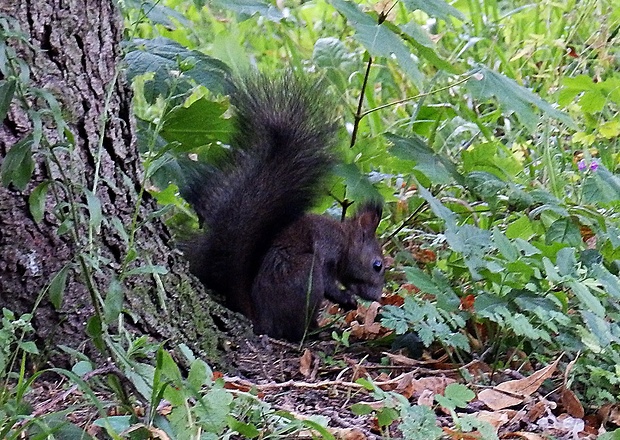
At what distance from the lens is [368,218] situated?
9.53 feet

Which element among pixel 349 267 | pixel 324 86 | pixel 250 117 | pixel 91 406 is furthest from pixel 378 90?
pixel 91 406

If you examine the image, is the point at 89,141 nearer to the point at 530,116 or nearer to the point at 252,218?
the point at 252,218

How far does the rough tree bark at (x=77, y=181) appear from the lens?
1521mm

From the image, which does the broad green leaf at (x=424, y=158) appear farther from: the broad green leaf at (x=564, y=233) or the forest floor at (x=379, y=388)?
the forest floor at (x=379, y=388)

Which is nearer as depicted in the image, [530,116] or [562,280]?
[562,280]

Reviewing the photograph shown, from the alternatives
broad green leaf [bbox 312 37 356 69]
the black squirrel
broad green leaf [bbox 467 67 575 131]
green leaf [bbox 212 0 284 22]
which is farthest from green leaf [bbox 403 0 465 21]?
broad green leaf [bbox 312 37 356 69]

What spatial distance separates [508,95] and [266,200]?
2.32ft

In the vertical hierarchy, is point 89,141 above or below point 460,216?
above

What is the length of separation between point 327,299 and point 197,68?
930 mm

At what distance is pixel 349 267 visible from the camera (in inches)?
Answer: 116

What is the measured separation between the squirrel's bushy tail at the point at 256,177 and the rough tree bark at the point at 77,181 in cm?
51

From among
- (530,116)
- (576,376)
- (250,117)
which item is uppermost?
(250,117)

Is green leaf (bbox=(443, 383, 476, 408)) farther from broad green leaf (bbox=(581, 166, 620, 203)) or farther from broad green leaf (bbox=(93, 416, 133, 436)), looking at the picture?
broad green leaf (bbox=(581, 166, 620, 203))

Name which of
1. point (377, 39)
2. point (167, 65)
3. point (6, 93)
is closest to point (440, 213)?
point (377, 39)
